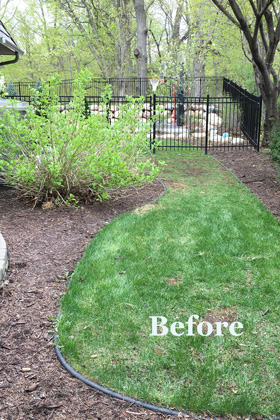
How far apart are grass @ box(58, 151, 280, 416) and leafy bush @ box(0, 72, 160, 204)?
2.60 feet

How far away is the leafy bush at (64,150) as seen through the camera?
16.8 feet

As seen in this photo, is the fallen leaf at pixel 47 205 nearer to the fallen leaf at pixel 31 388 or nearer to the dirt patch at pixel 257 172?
the dirt patch at pixel 257 172

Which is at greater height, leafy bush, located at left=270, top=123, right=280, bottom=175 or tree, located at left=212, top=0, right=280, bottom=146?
tree, located at left=212, top=0, right=280, bottom=146

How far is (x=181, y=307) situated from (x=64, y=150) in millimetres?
2974

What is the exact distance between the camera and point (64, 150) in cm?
529

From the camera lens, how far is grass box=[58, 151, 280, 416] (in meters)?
2.36

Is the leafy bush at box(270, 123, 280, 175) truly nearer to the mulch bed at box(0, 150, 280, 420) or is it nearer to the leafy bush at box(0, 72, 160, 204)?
the mulch bed at box(0, 150, 280, 420)

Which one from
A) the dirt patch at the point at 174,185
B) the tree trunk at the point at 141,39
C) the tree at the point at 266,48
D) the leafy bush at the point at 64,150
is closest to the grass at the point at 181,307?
the leafy bush at the point at 64,150

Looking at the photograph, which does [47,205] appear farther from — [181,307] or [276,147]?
[276,147]

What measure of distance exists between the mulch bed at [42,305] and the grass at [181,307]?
0.14 metres

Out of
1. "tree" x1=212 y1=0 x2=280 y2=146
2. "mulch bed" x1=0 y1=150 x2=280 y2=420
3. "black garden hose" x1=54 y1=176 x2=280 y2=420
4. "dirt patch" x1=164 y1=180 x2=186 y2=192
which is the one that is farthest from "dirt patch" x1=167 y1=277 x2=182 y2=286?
"tree" x1=212 y1=0 x2=280 y2=146

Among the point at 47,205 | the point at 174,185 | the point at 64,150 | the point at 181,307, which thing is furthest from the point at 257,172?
the point at 181,307

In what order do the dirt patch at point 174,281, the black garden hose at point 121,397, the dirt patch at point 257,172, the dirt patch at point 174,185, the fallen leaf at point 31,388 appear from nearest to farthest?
the black garden hose at point 121,397 < the fallen leaf at point 31,388 < the dirt patch at point 174,281 < the dirt patch at point 257,172 < the dirt patch at point 174,185

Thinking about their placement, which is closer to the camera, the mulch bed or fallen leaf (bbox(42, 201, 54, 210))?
the mulch bed
